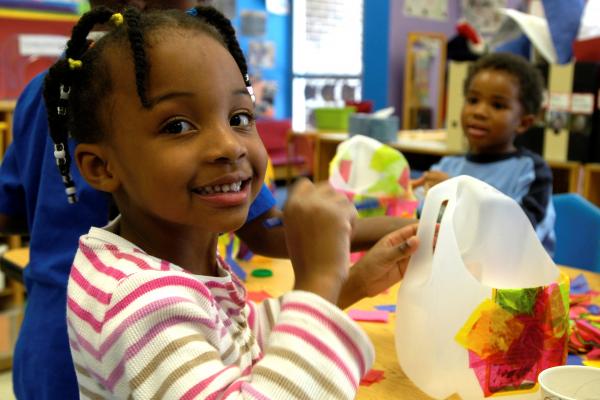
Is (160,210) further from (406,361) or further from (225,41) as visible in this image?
(406,361)

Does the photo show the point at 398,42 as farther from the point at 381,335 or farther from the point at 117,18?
the point at 117,18

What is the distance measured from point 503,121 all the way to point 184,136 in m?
1.50

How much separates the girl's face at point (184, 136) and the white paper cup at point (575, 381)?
15.6 inches

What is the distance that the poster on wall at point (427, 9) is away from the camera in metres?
6.12

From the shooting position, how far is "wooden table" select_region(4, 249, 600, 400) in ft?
2.84

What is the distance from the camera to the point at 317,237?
656 mm

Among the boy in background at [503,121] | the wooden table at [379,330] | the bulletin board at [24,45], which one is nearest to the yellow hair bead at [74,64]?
the wooden table at [379,330]

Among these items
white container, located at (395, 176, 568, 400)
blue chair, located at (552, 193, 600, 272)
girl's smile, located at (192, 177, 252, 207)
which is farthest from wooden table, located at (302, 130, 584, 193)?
girl's smile, located at (192, 177, 252, 207)

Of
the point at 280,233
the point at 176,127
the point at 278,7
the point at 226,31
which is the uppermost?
the point at 278,7

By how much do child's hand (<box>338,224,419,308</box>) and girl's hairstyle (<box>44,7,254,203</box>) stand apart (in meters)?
0.27

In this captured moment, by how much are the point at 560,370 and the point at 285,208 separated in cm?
37

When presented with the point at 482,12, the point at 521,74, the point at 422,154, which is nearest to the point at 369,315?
the point at 521,74

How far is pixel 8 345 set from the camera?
273 cm

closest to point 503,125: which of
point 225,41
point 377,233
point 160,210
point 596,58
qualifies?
point 596,58
